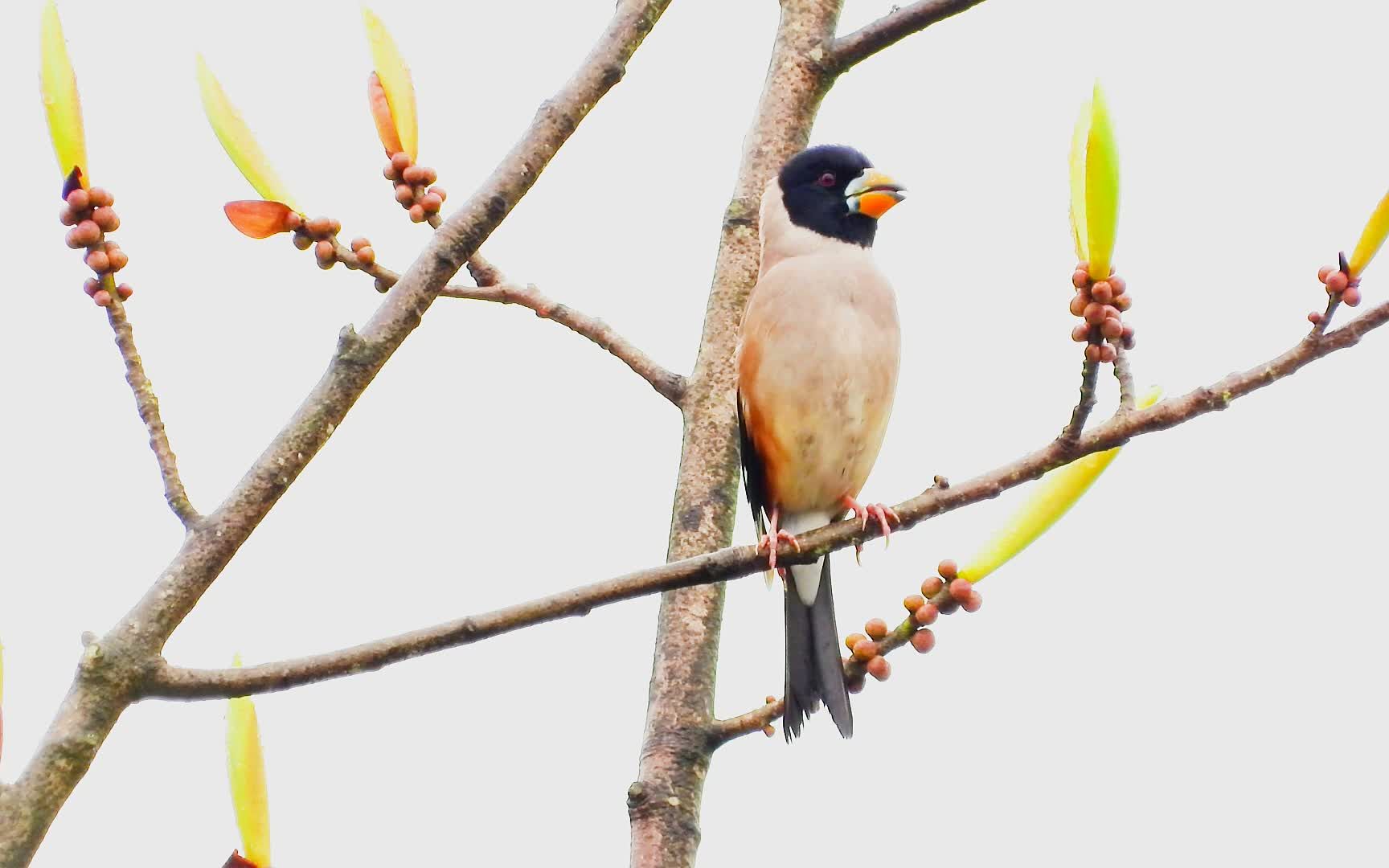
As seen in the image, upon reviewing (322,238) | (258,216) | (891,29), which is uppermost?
(891,29)

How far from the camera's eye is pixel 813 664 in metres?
3.24

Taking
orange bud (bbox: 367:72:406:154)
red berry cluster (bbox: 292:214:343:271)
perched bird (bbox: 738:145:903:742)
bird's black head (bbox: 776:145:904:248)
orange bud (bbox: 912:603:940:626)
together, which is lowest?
orange bud (bbox: 912:603:940:626)

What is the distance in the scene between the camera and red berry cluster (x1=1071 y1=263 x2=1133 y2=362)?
6.14 ft

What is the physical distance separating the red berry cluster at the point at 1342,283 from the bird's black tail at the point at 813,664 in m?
1.02

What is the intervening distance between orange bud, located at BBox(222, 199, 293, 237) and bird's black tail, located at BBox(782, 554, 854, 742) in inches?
41.6

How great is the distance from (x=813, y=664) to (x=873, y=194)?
1405mm

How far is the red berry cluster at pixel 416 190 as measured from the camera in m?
2.65

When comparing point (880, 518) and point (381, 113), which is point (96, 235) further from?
point (880, 518)

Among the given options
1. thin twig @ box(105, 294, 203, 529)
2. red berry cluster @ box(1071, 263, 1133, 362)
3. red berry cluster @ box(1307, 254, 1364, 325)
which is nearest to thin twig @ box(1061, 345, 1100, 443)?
red berry cluster @ box(1071, 263, 1133, 362)

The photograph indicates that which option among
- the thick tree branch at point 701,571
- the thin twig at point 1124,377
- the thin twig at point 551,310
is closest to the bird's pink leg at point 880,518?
the thick tree branch at point 701,571

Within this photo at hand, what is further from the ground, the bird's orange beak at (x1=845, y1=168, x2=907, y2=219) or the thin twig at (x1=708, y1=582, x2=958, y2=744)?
the bird's orange beak at (x1=845, y1=168, x2=907, y2=219)

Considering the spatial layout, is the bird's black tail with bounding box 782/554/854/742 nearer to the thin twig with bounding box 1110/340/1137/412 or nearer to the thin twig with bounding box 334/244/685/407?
the thin twig with bounding box 334/244/685/407

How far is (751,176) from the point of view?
11.5 ft

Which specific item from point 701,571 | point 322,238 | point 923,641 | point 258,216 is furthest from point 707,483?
point 701,571
